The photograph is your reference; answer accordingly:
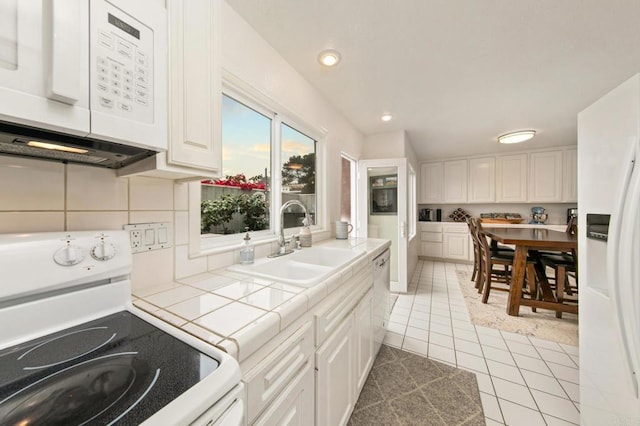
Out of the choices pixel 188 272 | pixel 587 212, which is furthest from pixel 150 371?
pixel 587 212

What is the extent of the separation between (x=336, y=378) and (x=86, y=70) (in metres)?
1.36

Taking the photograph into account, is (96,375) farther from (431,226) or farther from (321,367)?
(431,226)

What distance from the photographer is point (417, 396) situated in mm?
1482

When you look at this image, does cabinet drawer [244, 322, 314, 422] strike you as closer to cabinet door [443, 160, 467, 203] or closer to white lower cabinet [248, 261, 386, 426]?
white lower cabinet [248, 261, 386, 426]

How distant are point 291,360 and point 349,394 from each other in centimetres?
71

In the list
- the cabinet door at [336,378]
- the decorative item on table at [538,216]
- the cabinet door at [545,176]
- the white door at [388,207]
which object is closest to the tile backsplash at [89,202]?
the cabinet door at [336,378]

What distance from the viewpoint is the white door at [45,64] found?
450mm

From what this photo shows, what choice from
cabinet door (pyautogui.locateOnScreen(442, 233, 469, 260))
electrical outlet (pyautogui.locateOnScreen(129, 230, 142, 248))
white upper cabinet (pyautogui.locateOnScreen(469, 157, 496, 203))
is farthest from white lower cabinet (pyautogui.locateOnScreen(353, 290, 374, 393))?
white upper cabinet (pyautogui.locateOnScreen(469, 157, 496, 203))

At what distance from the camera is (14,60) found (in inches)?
18.0

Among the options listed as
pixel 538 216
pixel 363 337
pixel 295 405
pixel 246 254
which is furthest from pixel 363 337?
pixel 538 216

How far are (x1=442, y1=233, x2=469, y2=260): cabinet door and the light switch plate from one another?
207 inches

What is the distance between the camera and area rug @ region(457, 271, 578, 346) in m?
2.18

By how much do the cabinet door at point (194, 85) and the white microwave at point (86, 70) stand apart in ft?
0.19

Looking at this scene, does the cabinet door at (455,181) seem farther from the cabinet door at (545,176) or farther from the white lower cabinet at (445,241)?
the cabinet door at (545,176)
